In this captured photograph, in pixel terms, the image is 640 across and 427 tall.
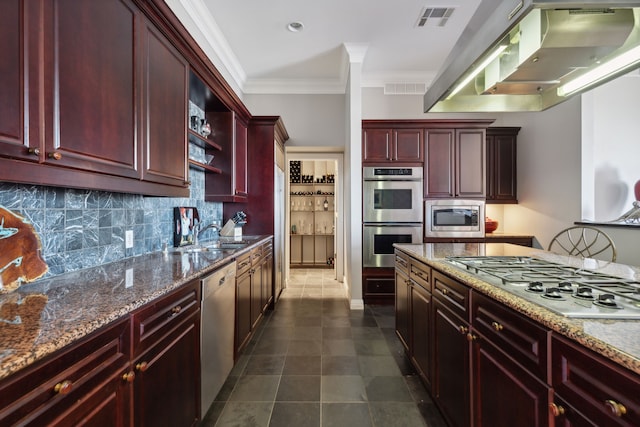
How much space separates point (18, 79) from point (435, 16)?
3.41m

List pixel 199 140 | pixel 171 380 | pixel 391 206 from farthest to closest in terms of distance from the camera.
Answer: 1. pixel 391 206
2. pixel 199 140
3. pixel 171 380

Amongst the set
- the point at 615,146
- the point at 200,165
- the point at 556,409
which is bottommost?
the point at 556,409

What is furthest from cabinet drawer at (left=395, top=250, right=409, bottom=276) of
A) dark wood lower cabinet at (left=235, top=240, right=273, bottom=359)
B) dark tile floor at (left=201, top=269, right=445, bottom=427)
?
dark wood lower cabinet at (left=235, top=240, right=273, bottom=359)

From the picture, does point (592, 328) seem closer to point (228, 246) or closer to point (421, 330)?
point (421, 330)

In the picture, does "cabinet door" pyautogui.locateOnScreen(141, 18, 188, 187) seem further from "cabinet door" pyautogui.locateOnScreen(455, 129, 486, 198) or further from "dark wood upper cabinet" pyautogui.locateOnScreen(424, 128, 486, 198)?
"cabinet door" pyautogui.locateOnScreen(455, 129, 486, 198)

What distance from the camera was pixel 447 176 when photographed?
12.6ft

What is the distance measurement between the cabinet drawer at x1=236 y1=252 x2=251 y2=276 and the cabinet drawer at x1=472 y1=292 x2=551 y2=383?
63.8 inches

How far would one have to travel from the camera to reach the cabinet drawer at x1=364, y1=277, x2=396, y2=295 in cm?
375

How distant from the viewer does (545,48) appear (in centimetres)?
128

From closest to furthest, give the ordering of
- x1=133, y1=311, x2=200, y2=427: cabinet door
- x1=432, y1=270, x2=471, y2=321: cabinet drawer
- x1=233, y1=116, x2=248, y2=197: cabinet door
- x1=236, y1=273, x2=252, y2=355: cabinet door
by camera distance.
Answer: x1=133, y1=311, x2=200, y2=427: cabinet door, x1=432, y1=270, x2=471, y2=321: cabinet drawer, x1=236, y1=273, x2=252, y2=355: cabinet door, x1=233, y1=116, x2=248, y2=197: cabinet door

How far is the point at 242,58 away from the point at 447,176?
319 cm

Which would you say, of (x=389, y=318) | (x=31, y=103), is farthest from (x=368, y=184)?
(x=31, y=103)

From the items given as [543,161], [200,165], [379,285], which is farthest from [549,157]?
[200,165]

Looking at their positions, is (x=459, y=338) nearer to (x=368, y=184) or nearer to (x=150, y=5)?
(x=150, y=5)
